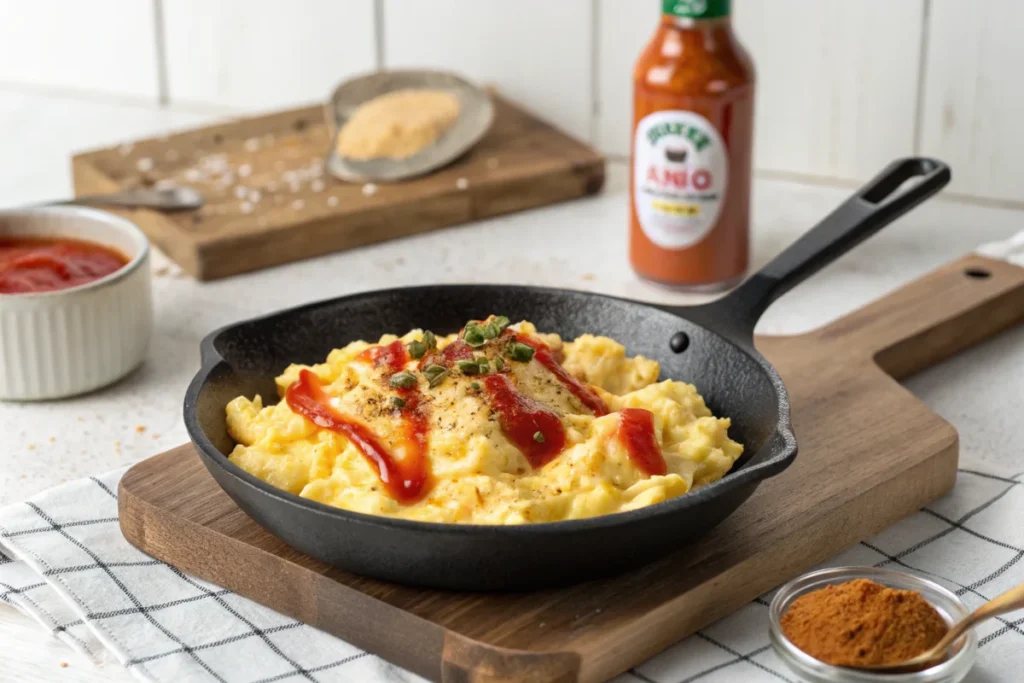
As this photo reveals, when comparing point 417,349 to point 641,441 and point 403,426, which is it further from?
point 641,441

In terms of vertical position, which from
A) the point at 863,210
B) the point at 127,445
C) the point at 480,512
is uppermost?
the point at 863,210

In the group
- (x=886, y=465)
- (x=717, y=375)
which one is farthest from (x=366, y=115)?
(x=886, y=465)

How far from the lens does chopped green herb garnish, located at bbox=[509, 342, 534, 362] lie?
1.55 m

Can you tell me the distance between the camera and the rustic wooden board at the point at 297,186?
7.74 feet

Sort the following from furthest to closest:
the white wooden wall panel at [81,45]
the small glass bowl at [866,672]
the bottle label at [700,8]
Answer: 1. the white wooden wall panel at [81,45]
2. the bottle label at [700,8]
3. the small glass bowl at [866,672]

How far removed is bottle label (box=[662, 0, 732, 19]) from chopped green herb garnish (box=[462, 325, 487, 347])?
755mm

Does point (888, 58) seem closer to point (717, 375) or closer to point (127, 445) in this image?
point (717, 375)

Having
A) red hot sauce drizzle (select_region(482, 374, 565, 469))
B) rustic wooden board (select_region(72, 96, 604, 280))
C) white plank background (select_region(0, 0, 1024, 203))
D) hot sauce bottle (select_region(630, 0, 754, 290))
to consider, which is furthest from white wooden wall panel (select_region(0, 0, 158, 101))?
red hot sauce drizzle (select_region(482, 374, 565, 469))

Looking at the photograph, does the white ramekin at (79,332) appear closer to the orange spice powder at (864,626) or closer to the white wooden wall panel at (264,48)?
the orange spice powder at (864,626)

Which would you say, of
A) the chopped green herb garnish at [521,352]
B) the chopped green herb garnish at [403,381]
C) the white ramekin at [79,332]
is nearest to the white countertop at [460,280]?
the white ramekin at [79,332]

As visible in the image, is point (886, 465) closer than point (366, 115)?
Yes

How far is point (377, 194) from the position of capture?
8.21 ft

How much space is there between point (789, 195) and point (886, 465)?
117 cm

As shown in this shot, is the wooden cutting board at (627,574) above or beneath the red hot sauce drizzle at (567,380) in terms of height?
beneath
